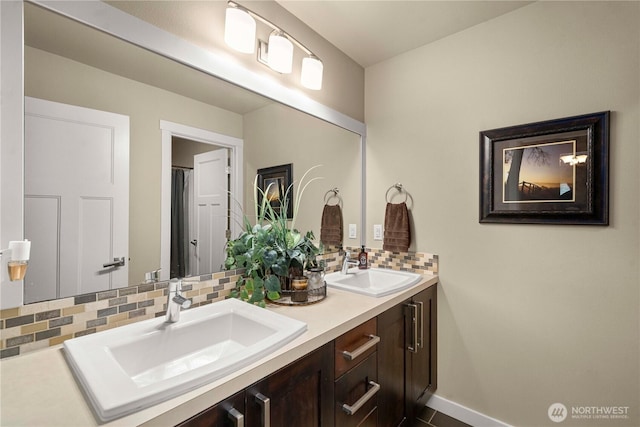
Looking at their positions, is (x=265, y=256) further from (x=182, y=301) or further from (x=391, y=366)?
(x=391, y=366)

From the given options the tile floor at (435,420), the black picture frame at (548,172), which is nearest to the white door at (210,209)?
the black picture frame at (548,172)

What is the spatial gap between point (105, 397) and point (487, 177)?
1879 millimetres

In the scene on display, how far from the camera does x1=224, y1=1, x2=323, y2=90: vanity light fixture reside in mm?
1265

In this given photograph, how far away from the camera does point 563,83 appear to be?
1.48 meters

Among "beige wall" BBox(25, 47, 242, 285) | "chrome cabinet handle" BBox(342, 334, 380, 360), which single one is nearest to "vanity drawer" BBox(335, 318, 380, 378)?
"chrome cabinet handle" BBox(342, 334, 380, 360)

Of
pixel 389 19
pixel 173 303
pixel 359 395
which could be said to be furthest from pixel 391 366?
pixel 389 19

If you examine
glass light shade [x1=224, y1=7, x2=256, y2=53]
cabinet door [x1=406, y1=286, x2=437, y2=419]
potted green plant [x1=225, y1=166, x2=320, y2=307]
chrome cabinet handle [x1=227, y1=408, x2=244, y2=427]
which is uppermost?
glass light shade [x1=224, y1=7, x2=256, y2=53]

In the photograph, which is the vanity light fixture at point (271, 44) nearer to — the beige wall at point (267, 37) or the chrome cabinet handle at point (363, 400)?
the beige wall at point (267, 37)

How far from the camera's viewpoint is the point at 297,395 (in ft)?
3.05

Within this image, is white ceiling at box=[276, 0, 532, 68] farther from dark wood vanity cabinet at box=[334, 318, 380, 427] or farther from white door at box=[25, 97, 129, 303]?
dark wood vanity cabinet at box=[334, 318, 380, 427]

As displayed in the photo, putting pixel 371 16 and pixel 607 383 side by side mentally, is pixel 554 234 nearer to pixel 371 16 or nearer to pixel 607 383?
pixel 607 383

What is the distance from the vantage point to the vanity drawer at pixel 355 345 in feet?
3.63

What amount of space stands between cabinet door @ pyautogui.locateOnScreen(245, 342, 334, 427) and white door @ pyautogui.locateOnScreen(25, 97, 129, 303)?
66 centimetres

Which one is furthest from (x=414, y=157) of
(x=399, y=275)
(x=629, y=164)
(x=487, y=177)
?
(x=629, y=164)
